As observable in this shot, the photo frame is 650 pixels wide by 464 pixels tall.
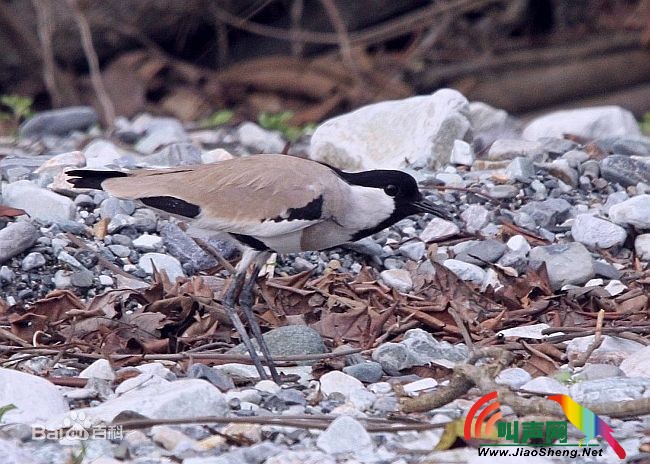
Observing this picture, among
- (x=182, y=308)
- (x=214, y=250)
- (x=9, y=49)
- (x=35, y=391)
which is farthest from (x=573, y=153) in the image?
(x=9, y=49)

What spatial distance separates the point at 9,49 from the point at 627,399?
25.2ft

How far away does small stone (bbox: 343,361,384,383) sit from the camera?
4.24 metres

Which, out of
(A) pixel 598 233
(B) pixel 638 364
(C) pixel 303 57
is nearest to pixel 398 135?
(A) pixel 598 233

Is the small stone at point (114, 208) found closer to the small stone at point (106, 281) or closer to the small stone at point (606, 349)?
the small stone at point (106, 281)

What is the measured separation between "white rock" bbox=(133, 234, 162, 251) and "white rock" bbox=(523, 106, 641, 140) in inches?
114

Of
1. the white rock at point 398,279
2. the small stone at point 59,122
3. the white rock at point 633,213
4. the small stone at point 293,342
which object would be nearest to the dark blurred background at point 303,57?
the small stone at point 59,122

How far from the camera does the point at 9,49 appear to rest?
10242 mm

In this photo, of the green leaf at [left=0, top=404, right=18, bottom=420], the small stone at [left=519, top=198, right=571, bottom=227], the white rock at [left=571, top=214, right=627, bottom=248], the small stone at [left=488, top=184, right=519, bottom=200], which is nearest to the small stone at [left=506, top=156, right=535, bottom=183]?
the small stone at [left=488, top=184, right=519, bottom=200]

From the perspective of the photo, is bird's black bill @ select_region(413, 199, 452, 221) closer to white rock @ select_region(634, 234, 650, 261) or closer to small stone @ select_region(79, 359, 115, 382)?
white rock @ select_region(634, 234, 650, 261)

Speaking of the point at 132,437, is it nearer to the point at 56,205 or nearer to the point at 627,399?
the point at 627,399

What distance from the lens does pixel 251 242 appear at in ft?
15.1

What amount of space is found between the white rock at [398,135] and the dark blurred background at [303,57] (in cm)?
362

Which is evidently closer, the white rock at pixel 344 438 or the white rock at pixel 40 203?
the white rock at pixel 344 438

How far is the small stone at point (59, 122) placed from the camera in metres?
8.93
